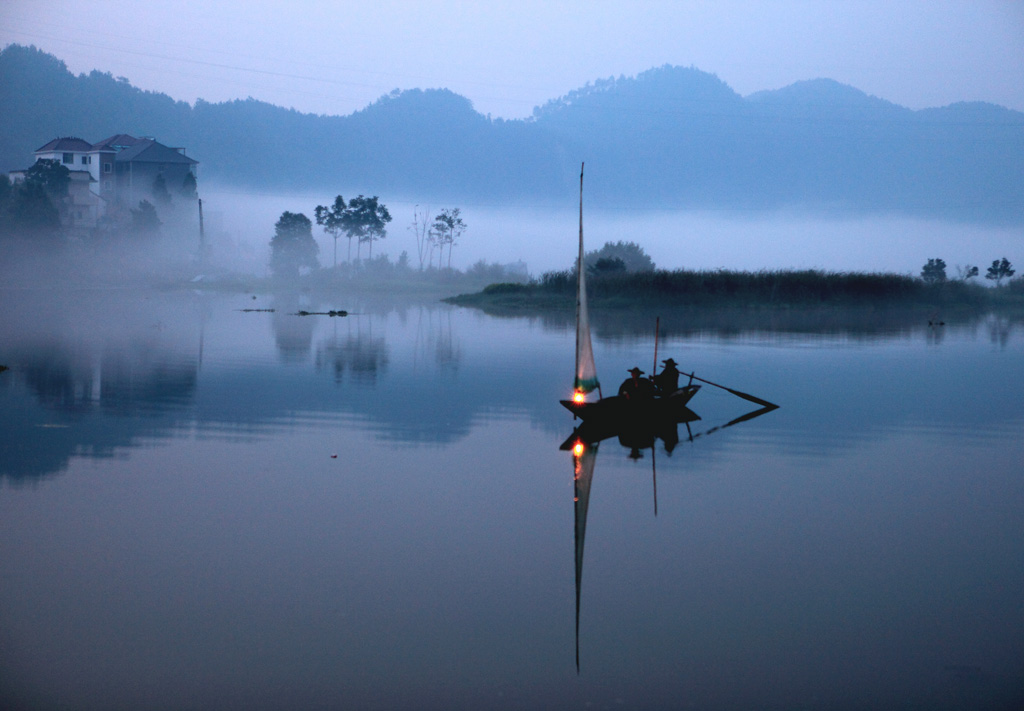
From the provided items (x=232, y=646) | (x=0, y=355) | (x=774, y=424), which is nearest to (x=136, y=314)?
(x=0, y=355)

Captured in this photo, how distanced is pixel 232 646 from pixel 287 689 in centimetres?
119

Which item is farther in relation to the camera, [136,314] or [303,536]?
[136,314]

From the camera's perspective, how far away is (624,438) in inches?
965

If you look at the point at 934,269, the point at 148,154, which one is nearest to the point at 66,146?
the point at 148,154

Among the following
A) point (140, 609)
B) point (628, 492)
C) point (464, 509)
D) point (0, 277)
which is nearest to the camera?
point (140, 609)

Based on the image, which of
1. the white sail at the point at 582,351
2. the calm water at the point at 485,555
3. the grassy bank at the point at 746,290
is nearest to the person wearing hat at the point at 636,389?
the white sail at the point at 582,351

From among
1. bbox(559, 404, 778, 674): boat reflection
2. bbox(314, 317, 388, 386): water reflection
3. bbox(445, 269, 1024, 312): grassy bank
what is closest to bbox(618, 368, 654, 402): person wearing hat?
bbox(559, 404, 778, 674): boat reflection

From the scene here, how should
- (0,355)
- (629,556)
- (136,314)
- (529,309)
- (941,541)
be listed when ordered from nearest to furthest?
(629,556)
(941,541)
(0,355)
(136,314)
(529,309)

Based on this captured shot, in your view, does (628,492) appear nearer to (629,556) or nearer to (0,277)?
(629,556)

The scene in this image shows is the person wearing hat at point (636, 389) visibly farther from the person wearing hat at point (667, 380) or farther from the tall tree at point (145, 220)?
the tall tree at point (145, 220)

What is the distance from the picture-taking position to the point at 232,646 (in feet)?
34.3

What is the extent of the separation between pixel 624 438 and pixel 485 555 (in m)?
11.2

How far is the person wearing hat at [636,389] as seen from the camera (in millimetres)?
24314

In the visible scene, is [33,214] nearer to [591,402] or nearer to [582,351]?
[582,351]
